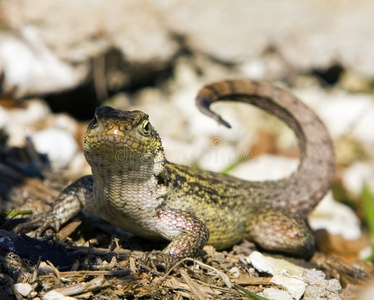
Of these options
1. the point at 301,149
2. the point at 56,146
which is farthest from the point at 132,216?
the point at 56,146

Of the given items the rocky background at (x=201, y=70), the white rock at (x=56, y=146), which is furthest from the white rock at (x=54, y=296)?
the rocky background at (x=201, y=70)

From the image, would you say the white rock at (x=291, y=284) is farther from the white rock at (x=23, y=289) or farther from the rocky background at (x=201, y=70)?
the rocky background at (x=201, y=70)

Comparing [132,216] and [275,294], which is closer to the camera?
[275,294]

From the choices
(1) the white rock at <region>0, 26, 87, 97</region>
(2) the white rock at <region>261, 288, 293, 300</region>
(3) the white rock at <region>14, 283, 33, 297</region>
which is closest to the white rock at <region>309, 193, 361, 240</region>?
(2) the white rock at <region>261, 288, 293, 300</region>

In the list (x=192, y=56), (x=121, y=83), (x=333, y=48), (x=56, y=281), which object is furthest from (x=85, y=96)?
(x=56, y=281)

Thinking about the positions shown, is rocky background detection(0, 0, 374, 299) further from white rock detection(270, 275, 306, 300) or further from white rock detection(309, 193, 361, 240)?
white rock detection(270, 275, 306, 300)

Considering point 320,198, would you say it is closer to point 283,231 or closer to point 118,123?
point 283,231

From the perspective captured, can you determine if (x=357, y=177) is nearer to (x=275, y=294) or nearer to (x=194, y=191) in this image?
(x=194, y=191)
